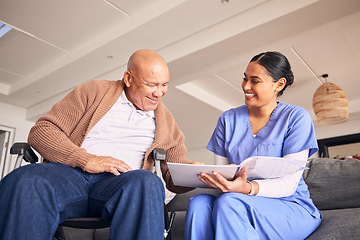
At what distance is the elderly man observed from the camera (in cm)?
100

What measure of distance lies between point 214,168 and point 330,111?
3.52 meters

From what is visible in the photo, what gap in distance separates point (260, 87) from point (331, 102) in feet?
10.0

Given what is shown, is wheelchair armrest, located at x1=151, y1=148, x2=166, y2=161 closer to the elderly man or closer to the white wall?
the elderly man

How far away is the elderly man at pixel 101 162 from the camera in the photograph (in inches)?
39.5

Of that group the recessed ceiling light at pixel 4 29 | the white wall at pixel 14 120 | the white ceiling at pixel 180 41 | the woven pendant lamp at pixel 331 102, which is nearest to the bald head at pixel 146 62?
the white ceiling at pixel 180 41

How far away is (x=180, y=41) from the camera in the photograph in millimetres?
3840

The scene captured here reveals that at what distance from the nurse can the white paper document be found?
0.03 meters

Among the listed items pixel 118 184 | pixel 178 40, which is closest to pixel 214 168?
pixel 118 184

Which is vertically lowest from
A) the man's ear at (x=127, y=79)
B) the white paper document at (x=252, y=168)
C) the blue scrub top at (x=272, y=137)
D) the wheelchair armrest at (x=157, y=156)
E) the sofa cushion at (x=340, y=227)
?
the sofa cushion at (x=340, y=227)

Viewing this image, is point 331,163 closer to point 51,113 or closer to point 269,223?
point 269,223

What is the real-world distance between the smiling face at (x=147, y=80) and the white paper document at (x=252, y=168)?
44 centimetres

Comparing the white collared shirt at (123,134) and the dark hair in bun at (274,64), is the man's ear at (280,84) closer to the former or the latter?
the dark hair in bun at (274,64)

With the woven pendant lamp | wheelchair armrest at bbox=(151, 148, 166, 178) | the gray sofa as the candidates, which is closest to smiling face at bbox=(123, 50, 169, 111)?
wheelchair armrest at bbox=(151, 148, 166, 178)

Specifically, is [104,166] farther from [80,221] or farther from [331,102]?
[331,102]
